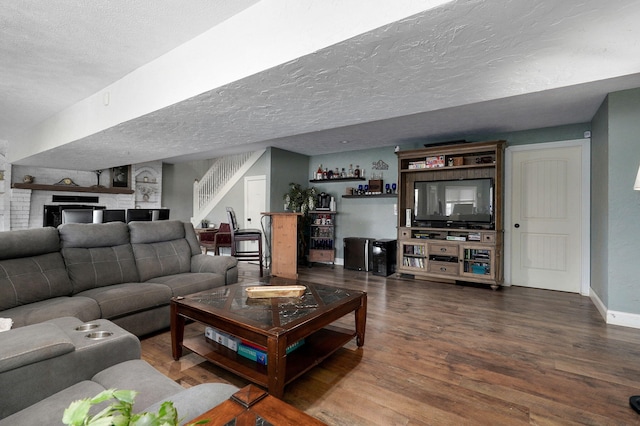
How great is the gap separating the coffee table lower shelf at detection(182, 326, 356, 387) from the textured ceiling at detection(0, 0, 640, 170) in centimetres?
197

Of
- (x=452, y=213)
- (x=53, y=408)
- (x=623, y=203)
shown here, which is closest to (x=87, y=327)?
(x=53, y=408)

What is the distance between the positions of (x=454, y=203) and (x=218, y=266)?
3813mm

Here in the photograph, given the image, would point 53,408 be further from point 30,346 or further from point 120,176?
point 120,176

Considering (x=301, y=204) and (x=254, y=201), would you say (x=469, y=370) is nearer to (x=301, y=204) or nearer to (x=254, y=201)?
(x=301, y=204)

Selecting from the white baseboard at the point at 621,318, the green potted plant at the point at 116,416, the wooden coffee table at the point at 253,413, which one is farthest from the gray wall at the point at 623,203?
the green potted plant at the point at 116,416

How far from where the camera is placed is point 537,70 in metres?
2.27

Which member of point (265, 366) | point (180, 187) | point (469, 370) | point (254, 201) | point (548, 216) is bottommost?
point (469, 370)

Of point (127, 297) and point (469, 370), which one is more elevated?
point (127, 297)

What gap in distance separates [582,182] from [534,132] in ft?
3.22

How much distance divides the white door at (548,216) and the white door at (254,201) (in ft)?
14.9

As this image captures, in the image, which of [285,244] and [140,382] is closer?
[140,382]

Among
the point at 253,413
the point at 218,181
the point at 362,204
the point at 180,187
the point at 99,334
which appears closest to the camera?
the point at 253,413

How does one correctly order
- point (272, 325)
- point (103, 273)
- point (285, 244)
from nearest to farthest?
point (272, 325) < point (103, 273) < point (285, 244)

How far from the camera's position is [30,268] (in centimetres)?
239
